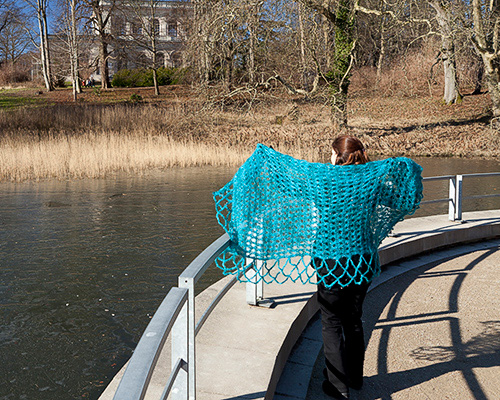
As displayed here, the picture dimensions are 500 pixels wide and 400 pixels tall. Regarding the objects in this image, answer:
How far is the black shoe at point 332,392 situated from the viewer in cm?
390

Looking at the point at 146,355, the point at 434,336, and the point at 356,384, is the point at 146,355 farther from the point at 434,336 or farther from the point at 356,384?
the point at 434,336

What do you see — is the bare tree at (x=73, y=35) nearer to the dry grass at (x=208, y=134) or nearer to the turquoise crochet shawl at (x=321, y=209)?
the dry grass at (x=208, y=134)

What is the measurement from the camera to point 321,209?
362cm

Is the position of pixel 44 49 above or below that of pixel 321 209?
above

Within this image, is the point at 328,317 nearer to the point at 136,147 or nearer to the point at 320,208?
the point at 320,208

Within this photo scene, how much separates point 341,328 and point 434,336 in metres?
1.67

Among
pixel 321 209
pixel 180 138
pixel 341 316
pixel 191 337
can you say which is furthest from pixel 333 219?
pixel 180 138

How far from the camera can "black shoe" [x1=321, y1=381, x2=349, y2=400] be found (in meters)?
3.90

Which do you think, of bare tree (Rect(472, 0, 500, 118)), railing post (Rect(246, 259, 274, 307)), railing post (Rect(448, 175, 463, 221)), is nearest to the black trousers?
railing post (Rect(246, 259, 274, 307))

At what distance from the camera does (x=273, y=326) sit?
15.1 feet

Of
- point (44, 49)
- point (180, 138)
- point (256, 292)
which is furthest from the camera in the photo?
point (44, 49)

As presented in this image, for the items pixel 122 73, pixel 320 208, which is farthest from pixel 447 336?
pixel 122 73

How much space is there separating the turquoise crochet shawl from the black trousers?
0.10 metres

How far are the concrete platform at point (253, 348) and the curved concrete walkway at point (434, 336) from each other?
0.67 feet
